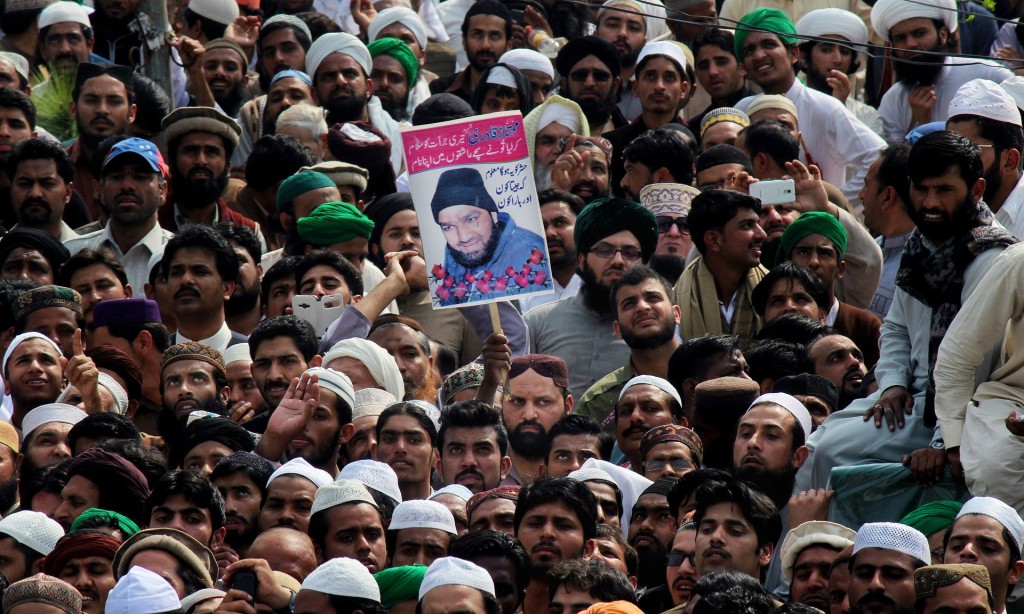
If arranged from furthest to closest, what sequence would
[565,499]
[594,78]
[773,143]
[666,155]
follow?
[594,78]
[666,155]
[773,143]
[565,499]

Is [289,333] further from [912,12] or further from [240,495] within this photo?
[912,12]

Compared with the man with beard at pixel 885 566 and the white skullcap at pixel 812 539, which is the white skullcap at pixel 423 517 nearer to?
the white skullcap at pixel 812 539

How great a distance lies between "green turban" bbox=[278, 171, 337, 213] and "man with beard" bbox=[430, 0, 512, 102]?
7.88ft

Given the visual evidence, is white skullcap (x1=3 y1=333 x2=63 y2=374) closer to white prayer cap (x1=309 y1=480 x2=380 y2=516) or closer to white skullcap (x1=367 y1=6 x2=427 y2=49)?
white prayer cap (x1=309 y1=480 x2=380 y2=516)

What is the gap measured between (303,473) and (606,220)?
242 centimetres

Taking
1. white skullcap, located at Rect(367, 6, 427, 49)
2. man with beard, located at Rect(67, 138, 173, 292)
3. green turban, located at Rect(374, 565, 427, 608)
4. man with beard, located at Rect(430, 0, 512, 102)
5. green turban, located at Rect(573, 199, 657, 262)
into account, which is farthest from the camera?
white skullcap, located at Rect(367, 6, 427, 49)

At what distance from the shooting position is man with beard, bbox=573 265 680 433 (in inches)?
408

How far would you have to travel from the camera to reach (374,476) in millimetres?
9336

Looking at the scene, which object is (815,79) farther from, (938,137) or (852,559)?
(852,559)

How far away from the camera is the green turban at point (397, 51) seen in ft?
45.6

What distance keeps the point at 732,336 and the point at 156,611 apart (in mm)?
3215

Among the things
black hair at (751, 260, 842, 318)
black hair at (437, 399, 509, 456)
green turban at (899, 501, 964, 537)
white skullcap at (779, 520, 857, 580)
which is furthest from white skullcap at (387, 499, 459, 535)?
black hair at (751, 260, 842, 318)

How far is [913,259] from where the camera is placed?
8703mm

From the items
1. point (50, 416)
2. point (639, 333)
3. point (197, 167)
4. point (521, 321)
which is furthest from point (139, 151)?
point (639, 333)
